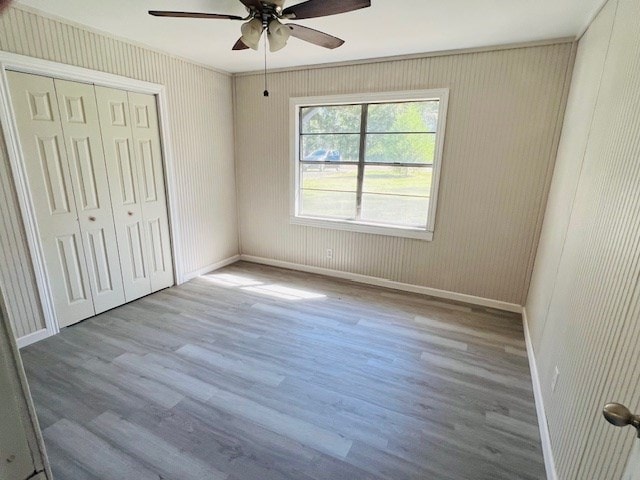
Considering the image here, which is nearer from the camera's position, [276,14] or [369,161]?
[276,14]

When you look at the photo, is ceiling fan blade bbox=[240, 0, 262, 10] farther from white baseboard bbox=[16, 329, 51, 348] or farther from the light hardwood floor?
white baseboard bbox=[16, 329, 51, 348]

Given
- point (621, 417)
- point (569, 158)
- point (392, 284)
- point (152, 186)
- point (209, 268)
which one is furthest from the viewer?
point (209, 268)

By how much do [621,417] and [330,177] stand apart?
359 centimetres

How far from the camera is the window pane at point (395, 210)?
366cm

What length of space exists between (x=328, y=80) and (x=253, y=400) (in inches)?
133

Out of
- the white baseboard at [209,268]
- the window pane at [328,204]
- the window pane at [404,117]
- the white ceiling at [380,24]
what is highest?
the white ceiling at [380,24]

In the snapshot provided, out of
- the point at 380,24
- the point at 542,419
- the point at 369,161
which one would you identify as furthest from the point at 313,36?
the point at 542,419

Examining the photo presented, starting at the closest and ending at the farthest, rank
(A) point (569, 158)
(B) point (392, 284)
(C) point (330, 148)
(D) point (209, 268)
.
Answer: (A) point (569, 158) < (B) point (392, 284) < (C) point (330, 148) < (D) point (209, 268)

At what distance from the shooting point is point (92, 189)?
295 centimetres

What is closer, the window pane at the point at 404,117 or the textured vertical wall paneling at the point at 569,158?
the textured vertical wall paneling at the point at 569,158

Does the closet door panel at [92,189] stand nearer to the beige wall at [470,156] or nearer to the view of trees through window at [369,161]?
the beige wall at [470,156]

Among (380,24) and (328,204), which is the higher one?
(380,24)

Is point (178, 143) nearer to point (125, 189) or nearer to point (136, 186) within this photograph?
point (136, 186)

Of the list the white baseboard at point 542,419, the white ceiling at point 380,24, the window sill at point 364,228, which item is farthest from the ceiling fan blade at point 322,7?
the white baseboard at point 542,419
